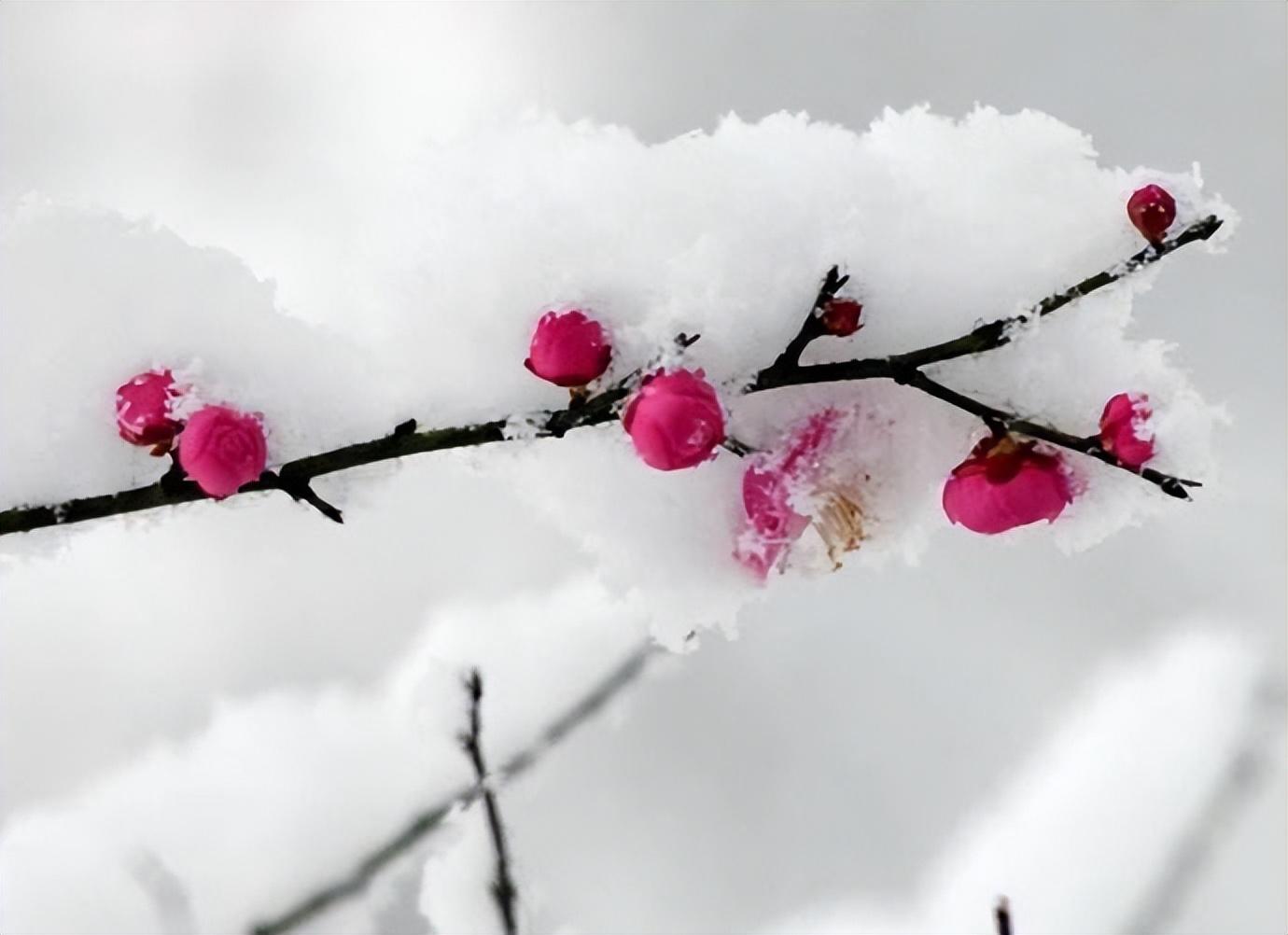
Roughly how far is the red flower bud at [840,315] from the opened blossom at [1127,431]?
0.11m

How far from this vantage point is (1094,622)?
72cm

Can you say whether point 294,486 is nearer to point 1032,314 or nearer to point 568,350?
point 568,350

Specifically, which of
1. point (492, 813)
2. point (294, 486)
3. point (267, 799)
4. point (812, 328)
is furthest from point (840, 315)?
point (267, 799)

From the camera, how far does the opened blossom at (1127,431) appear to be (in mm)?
427

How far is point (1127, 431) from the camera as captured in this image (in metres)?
0.43

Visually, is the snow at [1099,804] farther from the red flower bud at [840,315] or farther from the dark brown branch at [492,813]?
the red flower bud at [840,315]

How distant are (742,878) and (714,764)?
7 cm

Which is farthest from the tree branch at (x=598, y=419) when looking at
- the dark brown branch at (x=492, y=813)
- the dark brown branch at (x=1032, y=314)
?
the dark brown branch at (x=492, y=813)

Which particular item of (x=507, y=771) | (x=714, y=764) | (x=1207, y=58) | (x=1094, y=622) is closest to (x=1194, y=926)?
(x=1094, y=622)

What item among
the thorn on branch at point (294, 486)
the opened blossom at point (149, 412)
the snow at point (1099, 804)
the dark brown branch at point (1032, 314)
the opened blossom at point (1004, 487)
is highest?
the opened blossom at point (149, 412)

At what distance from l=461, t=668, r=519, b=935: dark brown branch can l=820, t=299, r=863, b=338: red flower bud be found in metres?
0.37

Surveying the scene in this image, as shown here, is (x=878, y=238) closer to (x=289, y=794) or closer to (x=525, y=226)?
(x=525, y=226)

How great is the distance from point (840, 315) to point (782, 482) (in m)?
0.08

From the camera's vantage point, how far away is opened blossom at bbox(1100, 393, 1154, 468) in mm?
427
